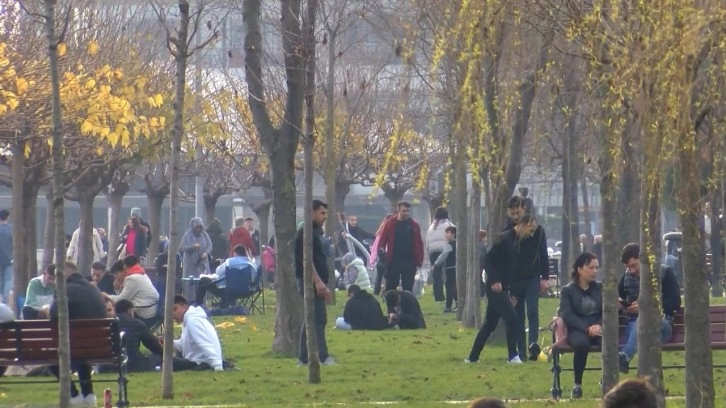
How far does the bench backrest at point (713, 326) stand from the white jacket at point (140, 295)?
6543 mm

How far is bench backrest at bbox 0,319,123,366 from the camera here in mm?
12461

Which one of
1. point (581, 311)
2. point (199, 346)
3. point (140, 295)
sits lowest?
point (199, 346)

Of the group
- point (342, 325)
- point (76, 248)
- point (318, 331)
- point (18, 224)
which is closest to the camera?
point (318, 331)

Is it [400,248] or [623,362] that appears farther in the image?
[400,248]

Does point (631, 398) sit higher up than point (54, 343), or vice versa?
point (631, 398)

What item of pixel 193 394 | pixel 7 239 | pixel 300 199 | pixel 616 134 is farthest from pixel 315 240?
pixel 300 199

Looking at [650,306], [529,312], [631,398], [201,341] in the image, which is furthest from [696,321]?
[201,341]

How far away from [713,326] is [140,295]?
7.26m

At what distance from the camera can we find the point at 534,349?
49.6 feet

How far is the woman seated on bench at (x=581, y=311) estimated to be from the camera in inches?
482

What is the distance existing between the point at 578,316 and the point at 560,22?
469cm

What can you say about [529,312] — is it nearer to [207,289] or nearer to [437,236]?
[207,289]

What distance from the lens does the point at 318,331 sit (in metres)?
14.4

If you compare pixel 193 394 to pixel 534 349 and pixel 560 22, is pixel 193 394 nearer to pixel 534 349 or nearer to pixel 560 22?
pixel 534 349
